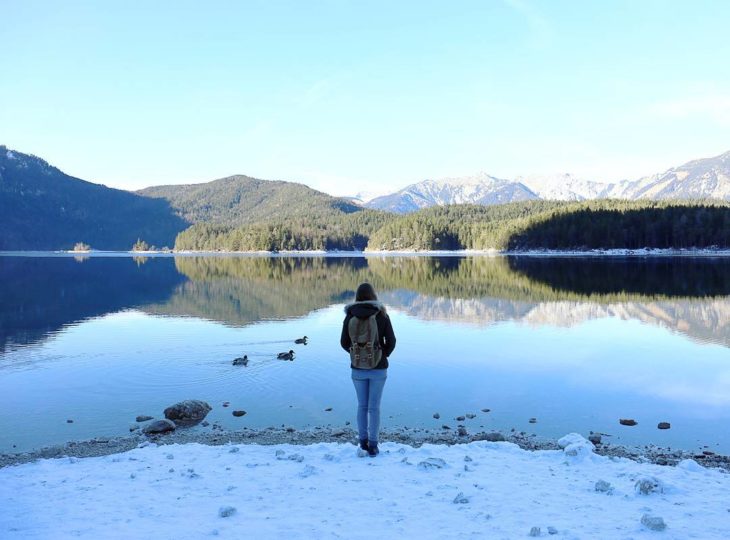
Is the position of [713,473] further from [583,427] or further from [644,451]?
[583,427]

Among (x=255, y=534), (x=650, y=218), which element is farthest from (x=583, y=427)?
(x=650, y=218)

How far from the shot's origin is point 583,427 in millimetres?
13766

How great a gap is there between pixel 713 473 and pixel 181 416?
12.1m

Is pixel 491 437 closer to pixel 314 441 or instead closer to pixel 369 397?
pixel 369 397

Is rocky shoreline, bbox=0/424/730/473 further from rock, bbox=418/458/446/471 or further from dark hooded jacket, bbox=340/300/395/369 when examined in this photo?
dark hooded jacket, bbox=340/300/395/369

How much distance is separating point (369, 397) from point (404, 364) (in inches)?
429

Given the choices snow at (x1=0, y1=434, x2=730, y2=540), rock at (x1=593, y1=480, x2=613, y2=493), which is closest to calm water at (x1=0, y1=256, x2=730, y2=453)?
snow at (x1=0, y1=434, x2=730, y2=540)

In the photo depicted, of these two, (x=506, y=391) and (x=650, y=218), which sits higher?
(x=650, y=218)

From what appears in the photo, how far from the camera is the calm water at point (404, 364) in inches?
579

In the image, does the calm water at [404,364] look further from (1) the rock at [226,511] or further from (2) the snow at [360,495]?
(1) the rock at [226,511]

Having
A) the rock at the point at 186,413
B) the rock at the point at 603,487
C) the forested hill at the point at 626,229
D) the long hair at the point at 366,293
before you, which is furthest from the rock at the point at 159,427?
the forested hill at the point at 626,229

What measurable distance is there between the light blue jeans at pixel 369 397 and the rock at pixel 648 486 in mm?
4383

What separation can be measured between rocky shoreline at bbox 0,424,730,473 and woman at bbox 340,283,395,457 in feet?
6.79

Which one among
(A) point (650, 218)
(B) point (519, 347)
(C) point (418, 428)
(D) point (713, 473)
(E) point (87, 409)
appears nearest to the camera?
(D) point (713, 473)
